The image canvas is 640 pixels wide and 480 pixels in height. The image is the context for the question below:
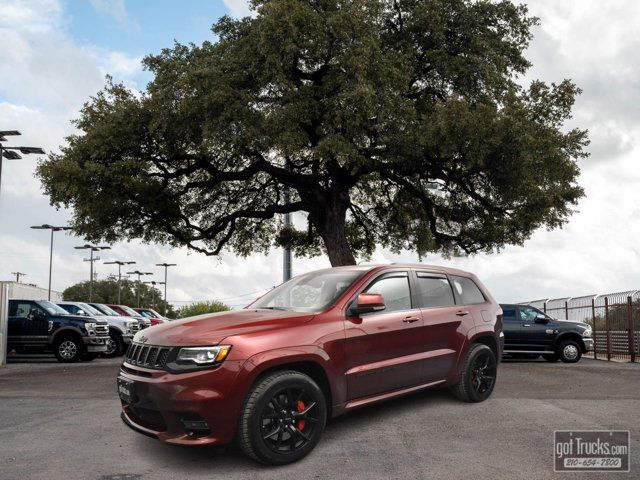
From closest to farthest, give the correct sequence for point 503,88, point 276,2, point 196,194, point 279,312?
point 279,312
point 276,2
point 503,88
point 196,194

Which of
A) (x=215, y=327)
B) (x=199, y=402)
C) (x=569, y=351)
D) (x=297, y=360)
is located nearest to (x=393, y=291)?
(x=297, y=360)

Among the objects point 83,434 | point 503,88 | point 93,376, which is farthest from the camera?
point 503,88

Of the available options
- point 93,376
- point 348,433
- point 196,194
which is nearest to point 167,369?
point 348,433

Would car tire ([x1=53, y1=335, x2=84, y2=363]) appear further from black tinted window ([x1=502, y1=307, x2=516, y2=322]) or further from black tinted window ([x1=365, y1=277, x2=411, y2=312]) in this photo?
black tinted window ([x1=365, y1=277, x2=411, y2=312])

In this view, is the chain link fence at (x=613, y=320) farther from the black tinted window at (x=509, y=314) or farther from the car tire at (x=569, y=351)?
the black tinted window at (x=509, y=314)

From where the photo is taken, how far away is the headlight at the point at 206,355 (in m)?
5.16

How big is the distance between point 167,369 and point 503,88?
2053 centimetres

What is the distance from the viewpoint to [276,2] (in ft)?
63.0

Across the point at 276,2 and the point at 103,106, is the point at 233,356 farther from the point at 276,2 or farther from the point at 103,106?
the point at 103,106

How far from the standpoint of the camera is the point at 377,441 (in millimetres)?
6078

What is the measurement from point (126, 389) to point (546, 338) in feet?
47.2

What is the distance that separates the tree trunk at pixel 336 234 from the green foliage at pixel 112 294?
7938 centimetres

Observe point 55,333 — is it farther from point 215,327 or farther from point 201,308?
point 201,308

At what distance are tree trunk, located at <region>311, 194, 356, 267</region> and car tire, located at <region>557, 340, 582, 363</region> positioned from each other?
780cm
